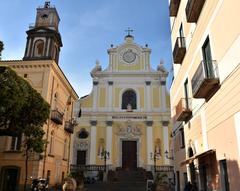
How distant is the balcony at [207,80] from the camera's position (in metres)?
8.38

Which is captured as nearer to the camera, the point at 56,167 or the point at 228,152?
the point at 228,152

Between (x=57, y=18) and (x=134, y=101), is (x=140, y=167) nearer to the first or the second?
(x=134, y=101)

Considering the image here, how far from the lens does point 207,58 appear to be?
992 centimetres

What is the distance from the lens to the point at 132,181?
2450cm

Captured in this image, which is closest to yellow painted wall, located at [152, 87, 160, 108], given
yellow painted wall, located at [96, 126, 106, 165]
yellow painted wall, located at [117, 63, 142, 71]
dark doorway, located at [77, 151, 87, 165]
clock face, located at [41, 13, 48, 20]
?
yellow painted wall, located at [117, 63, 142, 71]

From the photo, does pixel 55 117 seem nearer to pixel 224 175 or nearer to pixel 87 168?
pixel 87 168

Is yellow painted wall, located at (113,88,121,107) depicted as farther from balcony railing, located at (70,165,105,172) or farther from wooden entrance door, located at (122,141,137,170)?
balcony railing, located at (70,165,105,172)

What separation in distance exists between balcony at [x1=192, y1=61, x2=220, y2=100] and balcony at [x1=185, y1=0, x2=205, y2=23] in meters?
2.10

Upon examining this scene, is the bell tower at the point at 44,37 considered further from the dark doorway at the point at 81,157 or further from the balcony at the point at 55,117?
the dark doorway at the point at 81,157

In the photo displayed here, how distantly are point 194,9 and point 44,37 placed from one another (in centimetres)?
1616

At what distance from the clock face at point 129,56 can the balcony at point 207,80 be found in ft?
80.1

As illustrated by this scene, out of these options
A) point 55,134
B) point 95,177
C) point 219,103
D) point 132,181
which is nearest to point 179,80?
point 219,103

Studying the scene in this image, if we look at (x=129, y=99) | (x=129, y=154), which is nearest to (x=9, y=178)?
(x=129, y=154)

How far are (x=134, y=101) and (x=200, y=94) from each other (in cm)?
2289
